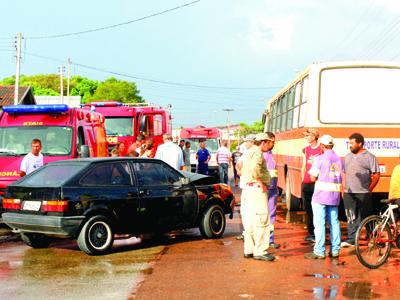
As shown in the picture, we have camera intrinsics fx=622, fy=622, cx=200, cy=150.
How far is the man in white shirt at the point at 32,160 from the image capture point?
1159cm

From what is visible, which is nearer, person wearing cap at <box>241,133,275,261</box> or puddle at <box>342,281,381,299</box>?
puddle at <box>342,281,381,299</box>

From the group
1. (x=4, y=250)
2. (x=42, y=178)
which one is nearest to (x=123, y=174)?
(x=42, y=178)

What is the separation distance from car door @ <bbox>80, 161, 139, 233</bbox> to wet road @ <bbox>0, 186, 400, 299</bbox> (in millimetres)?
577

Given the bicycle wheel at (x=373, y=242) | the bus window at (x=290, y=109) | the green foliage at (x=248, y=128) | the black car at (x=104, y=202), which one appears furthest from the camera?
the green foliage at (x=248, y=128)

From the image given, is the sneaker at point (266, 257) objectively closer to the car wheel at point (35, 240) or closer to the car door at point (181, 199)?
the car door at point (181, 199)

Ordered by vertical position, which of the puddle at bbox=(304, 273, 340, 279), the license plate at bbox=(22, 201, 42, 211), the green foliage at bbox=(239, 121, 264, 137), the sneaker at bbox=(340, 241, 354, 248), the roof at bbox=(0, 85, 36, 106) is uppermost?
the green foliage at bbox=(239, 121, 264, 137)

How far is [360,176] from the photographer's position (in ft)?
31.7

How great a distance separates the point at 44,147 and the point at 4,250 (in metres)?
3.03

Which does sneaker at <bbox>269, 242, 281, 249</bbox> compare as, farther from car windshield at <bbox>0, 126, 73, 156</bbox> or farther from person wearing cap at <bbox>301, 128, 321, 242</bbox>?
car windshield at <bbox>0, 126, 73, 156</bbox>

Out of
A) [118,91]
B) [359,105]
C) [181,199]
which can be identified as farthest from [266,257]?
[118,91]

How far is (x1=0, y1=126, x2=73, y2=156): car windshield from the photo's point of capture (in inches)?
498

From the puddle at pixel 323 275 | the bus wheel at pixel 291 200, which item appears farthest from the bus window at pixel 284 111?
the puddle at pixel 323 275

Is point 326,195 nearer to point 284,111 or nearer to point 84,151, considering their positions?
point 84,151

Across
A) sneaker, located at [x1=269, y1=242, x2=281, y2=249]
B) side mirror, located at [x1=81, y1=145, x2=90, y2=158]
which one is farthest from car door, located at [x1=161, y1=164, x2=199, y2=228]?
side mirror, located at [x1=81, y1=145, x2=90, y2=158]
